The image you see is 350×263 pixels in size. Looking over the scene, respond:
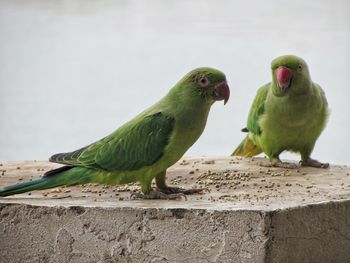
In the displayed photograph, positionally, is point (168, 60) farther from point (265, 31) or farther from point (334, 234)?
point (334, 234)

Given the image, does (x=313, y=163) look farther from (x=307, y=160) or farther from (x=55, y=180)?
(x=55, y=180)

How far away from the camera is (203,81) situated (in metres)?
2.03

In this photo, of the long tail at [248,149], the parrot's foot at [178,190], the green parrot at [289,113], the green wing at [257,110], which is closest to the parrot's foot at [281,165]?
the green parrot at [289,113]

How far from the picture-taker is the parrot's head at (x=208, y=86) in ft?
6.62

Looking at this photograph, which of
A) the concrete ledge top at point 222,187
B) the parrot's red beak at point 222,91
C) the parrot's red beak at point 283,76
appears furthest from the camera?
the parrot's red beak at point 283,76

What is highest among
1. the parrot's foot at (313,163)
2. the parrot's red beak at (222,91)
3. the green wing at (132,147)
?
the parrot's red beak at (222,91)

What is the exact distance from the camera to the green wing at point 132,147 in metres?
2.00

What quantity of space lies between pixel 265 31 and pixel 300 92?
1.31 meters

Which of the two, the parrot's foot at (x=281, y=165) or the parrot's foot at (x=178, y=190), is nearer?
the parrot's foot at (x=178, y=190)

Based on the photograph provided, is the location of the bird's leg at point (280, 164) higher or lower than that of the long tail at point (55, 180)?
lower

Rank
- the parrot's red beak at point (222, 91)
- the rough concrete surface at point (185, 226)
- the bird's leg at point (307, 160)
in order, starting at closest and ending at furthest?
the rough concrete surface at point (185, 226) < the parrot's red beak at point (222, 91) < the bird's leg at point (307, 160)

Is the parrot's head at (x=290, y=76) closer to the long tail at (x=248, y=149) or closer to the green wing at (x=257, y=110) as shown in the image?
the green wing at (x=257, y=110)

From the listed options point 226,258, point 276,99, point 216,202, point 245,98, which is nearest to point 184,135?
point 216,202

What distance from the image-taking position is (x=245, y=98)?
3.76 meters
